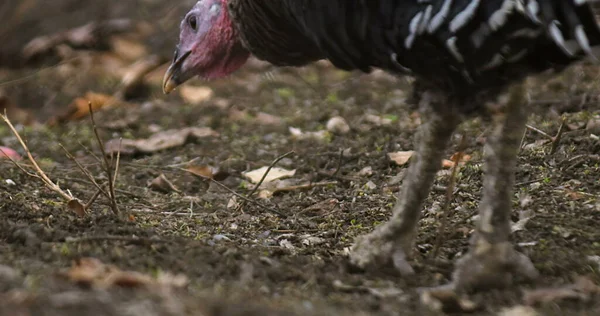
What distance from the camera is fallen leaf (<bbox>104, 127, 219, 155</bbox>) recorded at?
198 inches

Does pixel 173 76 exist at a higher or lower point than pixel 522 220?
higher

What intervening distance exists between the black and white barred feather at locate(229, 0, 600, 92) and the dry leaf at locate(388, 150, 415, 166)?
135cm

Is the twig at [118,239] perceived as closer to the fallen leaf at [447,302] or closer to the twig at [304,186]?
the fallen leaf at [447,302]

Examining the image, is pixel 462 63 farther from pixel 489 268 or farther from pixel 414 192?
pixel 489 268

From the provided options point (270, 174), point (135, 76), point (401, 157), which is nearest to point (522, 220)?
point (401, 157)

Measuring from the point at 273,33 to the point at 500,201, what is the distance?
4.12 feet

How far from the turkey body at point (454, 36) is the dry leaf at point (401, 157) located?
4.41 ft

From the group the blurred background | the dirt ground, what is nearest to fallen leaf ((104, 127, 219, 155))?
the dirt ground

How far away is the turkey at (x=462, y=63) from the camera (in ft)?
7.80

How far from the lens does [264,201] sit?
13.0 ft

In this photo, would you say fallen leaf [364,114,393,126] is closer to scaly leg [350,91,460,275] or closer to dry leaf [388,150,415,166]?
dry leaf [388,150,415,166]

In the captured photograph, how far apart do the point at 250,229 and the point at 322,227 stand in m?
0.31

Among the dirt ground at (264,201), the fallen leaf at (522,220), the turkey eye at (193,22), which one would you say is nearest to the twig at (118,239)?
the dirt ground at (264,201)

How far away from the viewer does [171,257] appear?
2.59 meters
